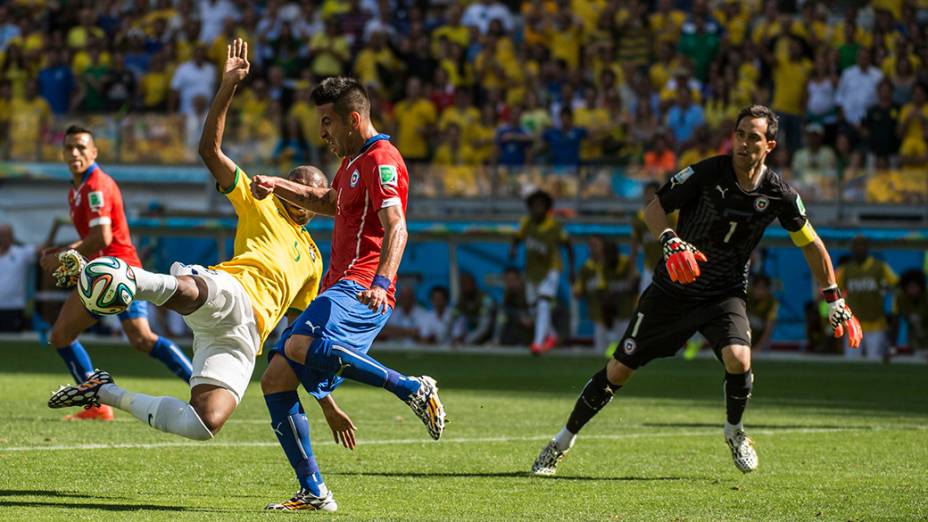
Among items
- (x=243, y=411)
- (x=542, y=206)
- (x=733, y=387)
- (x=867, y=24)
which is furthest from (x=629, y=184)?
(x=733, y=387)

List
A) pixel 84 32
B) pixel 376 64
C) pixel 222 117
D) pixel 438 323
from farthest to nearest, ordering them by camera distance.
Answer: pixel 84 32 → pixel 376 64 → pixel 438 323 → pixel 222 117

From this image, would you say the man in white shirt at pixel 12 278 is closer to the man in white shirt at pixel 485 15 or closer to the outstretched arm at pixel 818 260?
the man in white shirt at pixel 485 15

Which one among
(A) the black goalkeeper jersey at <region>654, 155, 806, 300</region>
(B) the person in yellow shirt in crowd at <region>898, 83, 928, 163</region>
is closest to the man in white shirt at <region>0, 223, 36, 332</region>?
(B) the person in yellow shirt in crowd at <region>898, 83, 928, 163</region>

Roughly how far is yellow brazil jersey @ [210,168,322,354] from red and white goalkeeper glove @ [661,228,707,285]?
2026 millimetres

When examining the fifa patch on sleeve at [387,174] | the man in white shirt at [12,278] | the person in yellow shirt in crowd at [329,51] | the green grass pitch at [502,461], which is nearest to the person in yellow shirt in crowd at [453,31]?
the person in yellow shirt in crowd at [329,51]

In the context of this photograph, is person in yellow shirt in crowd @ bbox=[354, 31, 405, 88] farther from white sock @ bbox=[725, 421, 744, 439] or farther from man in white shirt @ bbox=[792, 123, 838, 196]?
white sock @ bbox=[725, 421, 744, 439]

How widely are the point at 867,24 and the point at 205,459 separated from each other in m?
18.4

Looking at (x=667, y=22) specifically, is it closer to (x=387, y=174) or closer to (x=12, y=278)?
(x=12, y=278)

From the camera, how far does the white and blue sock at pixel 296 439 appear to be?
7559 mm

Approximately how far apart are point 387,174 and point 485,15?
66.6 ft

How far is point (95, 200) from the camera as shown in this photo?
1205cm

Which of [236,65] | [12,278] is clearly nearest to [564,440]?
[236,65]

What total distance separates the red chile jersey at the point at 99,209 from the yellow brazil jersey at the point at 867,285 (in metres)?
12.3

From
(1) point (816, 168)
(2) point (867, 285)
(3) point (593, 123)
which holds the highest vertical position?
(3) point (593, 123)
